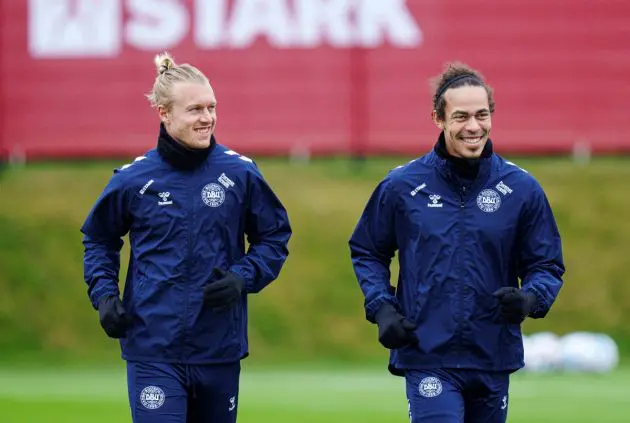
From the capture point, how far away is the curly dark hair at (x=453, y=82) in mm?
6539

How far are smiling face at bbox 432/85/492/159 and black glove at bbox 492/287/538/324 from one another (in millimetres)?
628

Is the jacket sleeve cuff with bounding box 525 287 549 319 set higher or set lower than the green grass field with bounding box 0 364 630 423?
higher

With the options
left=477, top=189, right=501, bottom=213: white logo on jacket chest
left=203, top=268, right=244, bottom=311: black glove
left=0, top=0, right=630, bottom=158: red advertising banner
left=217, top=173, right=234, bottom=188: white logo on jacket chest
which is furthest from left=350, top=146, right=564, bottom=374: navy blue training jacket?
left=0, top=0, right=630, bottom=158: red advertising banner

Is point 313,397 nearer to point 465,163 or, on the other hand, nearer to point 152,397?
point 152,397

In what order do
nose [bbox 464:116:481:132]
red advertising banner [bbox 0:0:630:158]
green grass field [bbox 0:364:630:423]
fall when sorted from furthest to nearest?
red advertising banner [bbox 0:0:630:158] < green grass field [bbox 0:364:630:423] < nose [bbox 464:116:481:132]

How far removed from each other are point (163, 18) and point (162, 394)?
12.1 metres

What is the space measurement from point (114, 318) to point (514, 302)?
1755 mm

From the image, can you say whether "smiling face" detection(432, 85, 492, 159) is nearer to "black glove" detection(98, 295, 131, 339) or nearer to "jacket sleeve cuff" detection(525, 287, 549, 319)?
"jacket sleeve cuff" detection(525, 287, 549, 319)

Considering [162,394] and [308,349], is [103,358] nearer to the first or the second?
[308,349]

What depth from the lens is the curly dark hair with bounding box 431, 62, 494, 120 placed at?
654cm

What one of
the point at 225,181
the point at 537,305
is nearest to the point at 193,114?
the point at 225,181

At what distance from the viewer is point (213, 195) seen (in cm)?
676

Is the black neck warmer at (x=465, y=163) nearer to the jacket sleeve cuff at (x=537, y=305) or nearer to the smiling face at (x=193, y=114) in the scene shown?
the jacket sleeve cuff at (x=537, y=305)

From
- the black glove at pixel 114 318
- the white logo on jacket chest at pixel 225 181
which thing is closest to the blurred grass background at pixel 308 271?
the white logo on jacket chest at pixel 225 181
